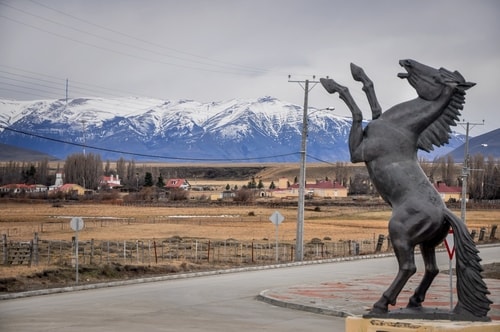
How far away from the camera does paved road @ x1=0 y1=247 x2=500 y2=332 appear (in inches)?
690

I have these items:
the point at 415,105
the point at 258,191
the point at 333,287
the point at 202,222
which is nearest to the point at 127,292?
the point at 333,287

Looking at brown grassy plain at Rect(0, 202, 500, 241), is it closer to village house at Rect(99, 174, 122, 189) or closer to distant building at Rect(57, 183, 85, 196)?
distant building at Rect(57, 183, 85, 196)

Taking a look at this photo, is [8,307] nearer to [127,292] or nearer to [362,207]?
[127,292]

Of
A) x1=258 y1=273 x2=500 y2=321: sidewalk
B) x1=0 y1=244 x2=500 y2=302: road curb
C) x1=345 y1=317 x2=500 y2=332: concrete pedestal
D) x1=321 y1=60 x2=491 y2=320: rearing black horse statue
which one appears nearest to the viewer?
x1=345 y1=317 x2=500 y2=332: concrete pedestal

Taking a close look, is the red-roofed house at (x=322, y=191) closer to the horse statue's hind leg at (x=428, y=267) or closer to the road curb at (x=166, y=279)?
the road curb at (x=166, y=279)

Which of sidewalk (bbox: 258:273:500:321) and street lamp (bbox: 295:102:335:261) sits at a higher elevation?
street lamp (bbox: 295:102:335:261)

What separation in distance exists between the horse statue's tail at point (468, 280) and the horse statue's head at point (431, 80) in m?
1.76

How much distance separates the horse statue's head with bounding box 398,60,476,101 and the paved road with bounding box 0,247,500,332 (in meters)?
6.53

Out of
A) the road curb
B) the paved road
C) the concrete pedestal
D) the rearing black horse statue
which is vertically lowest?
the road curb

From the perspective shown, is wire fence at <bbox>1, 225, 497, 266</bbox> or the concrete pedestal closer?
the concrete pedestal

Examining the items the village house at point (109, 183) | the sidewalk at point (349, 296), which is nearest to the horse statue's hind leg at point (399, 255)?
the sidewalk at point (349, 296)

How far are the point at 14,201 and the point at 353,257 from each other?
85.8 meters

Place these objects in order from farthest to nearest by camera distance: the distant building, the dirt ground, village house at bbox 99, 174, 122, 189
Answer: village house at bbox 99, 174, 122, 189, the distant building, the dirt ground

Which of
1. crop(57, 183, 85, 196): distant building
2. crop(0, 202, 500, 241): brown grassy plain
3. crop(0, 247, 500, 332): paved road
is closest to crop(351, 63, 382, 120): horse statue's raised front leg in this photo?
crop(0, 247, 500, 332): paved road
